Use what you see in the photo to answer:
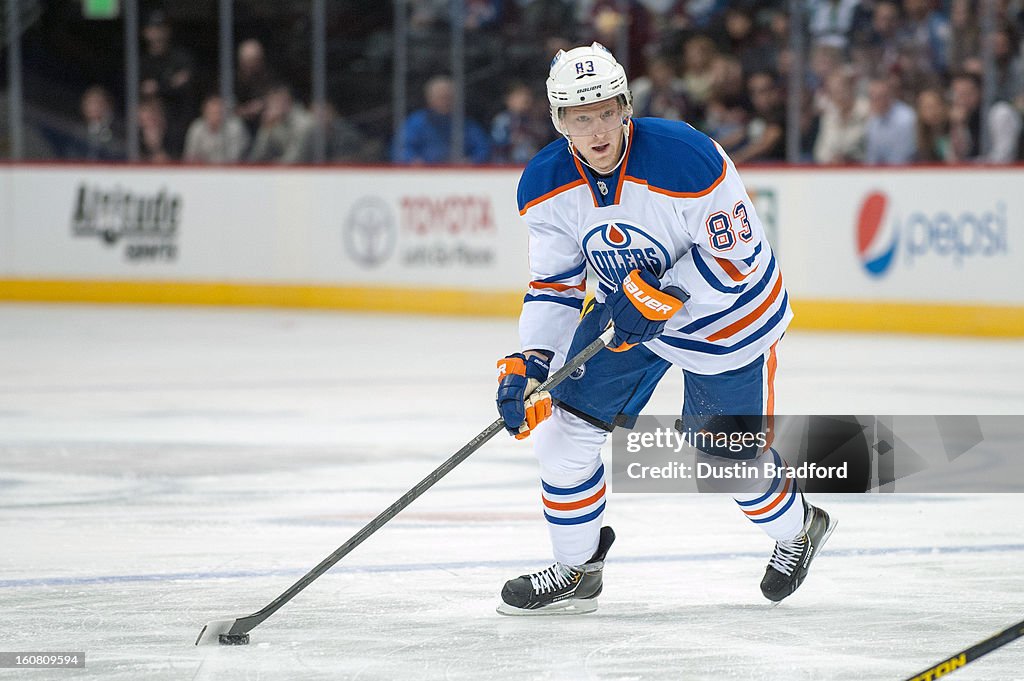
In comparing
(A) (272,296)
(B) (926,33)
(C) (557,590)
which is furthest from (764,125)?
(C) (557,590)

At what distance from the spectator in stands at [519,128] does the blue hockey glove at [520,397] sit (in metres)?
7.21

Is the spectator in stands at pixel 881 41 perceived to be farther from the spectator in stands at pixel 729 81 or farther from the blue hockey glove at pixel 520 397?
the blue hockey glove at pixel 520 397

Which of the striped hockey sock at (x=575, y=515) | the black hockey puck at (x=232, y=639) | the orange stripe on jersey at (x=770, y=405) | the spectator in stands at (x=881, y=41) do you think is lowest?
the black hockey puck at (x=232, y=639)

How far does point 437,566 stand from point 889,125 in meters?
6.35

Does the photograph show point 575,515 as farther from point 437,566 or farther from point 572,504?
point 437,566

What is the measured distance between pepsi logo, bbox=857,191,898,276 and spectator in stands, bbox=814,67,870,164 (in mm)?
282

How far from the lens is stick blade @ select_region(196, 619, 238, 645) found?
3.21m

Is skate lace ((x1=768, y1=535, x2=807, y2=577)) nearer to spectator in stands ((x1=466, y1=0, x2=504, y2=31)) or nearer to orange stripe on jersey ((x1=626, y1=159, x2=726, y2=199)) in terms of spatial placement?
orange stripe on jersey ((x1=626, y1=159, x2=726, y2=199))

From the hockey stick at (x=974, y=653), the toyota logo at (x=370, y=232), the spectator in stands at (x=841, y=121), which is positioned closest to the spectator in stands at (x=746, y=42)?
the spectator in stands at (x=841, y=121)

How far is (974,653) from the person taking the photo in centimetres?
267

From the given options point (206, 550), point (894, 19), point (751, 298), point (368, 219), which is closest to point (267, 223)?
point (368, 219)

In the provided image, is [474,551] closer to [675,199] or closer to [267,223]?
[675,199]

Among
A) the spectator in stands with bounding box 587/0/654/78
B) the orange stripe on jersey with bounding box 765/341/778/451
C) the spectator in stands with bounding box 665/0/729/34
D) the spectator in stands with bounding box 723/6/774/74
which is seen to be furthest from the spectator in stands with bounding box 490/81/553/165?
the orange stripe on jersey with bounding box 765/341/778/451

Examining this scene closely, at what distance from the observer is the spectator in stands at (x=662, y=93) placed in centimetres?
1031
